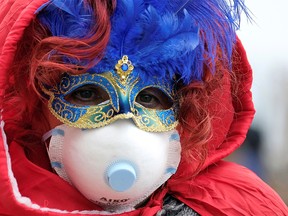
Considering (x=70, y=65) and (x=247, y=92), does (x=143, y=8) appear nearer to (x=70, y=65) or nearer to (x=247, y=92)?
(x=70, y=65)

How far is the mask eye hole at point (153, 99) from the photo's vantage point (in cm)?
113

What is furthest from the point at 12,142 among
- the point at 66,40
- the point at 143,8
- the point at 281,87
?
the point at 281,87

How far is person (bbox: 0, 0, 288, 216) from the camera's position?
3.51 ft

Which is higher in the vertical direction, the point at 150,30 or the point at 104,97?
the point at 150,30

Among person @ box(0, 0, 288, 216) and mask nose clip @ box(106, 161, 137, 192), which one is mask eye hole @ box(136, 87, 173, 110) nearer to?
person @ box(0, 0, 288, 216)

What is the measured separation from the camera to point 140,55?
3.59 feet

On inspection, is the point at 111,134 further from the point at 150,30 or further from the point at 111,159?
the point at 150,30

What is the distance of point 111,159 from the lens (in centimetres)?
106

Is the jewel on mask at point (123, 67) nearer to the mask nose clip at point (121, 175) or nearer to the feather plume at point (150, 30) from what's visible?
the feather plume at point (150, 30)

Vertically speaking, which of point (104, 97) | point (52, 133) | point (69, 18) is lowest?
point (52, 133)

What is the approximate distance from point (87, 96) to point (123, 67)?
0.09 metres

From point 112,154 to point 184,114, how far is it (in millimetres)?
195

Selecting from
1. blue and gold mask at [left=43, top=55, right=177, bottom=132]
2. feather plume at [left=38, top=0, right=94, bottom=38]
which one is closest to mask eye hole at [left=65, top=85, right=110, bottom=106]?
blue and gold mask at [left=43, top=55, right=177, bottom=132]

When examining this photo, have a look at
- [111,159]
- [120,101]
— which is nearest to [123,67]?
[120,101]
